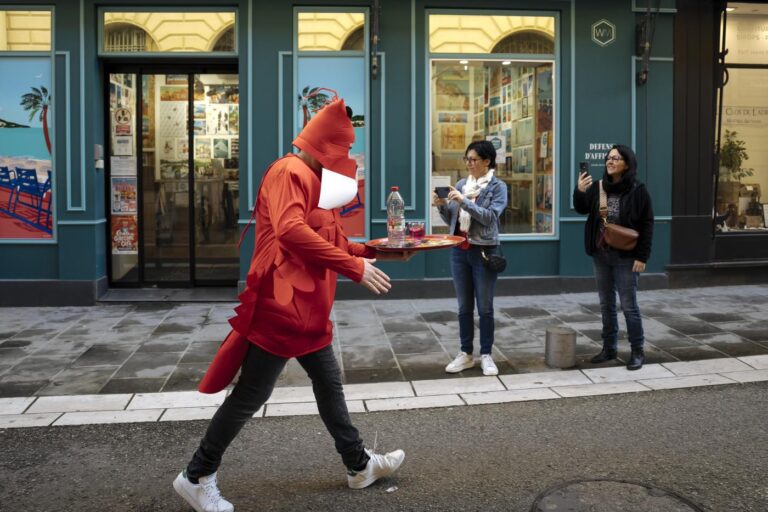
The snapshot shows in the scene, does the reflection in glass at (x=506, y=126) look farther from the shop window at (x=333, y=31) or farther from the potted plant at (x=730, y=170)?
the potted plant at (x=730, y=170)

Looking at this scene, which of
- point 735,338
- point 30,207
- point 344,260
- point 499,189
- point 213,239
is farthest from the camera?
point 213,239

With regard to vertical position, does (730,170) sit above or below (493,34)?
below

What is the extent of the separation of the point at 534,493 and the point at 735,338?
4.49 m

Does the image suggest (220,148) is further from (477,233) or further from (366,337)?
(477,233)

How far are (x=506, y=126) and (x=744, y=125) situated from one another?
11.4 ft

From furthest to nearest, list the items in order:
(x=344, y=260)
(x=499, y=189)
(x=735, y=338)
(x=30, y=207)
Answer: (x=30, y=207) < (x=735, y=338) < (x=499, y=189) < (x=344, y=260)

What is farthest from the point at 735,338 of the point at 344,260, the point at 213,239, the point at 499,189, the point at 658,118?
the point at 213,239

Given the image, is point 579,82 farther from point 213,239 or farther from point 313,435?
point 313,435

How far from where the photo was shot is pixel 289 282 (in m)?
3.76

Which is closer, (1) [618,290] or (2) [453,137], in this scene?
(1) [618,290]

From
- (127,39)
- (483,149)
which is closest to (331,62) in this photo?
(127,39)

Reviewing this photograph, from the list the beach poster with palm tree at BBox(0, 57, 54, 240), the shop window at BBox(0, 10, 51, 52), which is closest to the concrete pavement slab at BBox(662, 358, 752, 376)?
the beach poster with palm tree at BBox(0, 57, 54, 240)

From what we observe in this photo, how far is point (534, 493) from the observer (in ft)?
13.8

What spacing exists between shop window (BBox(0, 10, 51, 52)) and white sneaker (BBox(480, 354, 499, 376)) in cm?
688
